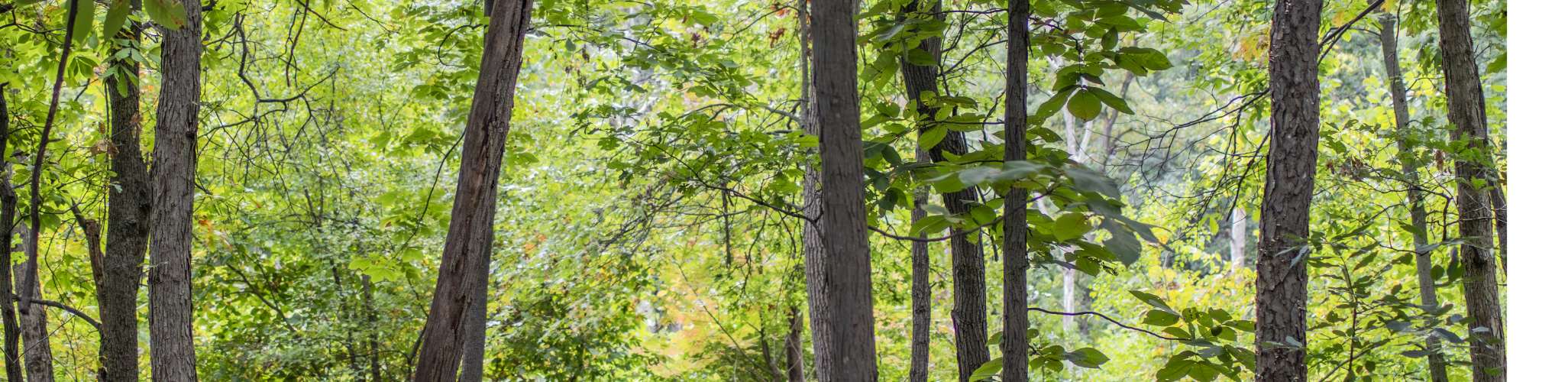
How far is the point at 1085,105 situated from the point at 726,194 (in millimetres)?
3044

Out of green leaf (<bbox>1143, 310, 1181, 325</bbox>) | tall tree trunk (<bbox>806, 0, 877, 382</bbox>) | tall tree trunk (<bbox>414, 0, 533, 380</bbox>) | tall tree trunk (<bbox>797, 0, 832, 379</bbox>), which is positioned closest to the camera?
tall tree trunk (<bbox>806, 0, 877, 382</bbox>)

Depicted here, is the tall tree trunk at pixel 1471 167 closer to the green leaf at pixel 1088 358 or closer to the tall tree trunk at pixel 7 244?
the green leaf at pixel 1088 358

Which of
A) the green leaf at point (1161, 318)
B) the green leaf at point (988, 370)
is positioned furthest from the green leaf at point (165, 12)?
the green leaf at point (1161, 318)

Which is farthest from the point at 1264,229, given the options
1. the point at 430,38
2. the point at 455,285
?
the point at 430,38

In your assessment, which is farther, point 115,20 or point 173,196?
point 173,196

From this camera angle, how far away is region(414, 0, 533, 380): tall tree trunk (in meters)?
2.13

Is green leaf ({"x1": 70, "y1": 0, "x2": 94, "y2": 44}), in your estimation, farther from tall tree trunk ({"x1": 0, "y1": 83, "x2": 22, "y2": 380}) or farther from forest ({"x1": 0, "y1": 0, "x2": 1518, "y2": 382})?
tall tree trunk ({"x1": 0, "y1": 83, "x2": 22, "y2": 380})

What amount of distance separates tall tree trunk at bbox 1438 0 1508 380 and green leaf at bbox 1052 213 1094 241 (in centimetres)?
287

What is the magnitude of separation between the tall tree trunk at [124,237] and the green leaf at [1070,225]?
4.42 m

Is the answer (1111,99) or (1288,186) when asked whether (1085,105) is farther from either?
(1288,186)

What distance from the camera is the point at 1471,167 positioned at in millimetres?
3627

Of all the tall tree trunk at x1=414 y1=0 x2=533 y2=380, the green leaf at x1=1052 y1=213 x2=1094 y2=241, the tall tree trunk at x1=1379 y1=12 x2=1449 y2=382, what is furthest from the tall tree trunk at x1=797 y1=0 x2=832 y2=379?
the green leaf at x1=1052 y1=213 x2=1094 y2=241

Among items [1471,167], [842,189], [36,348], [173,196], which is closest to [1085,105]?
[842,189]

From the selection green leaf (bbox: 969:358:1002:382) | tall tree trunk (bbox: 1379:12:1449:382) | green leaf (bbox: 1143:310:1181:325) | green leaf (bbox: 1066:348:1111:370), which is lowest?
green leaf (bbox: 969:358:1002:382)
